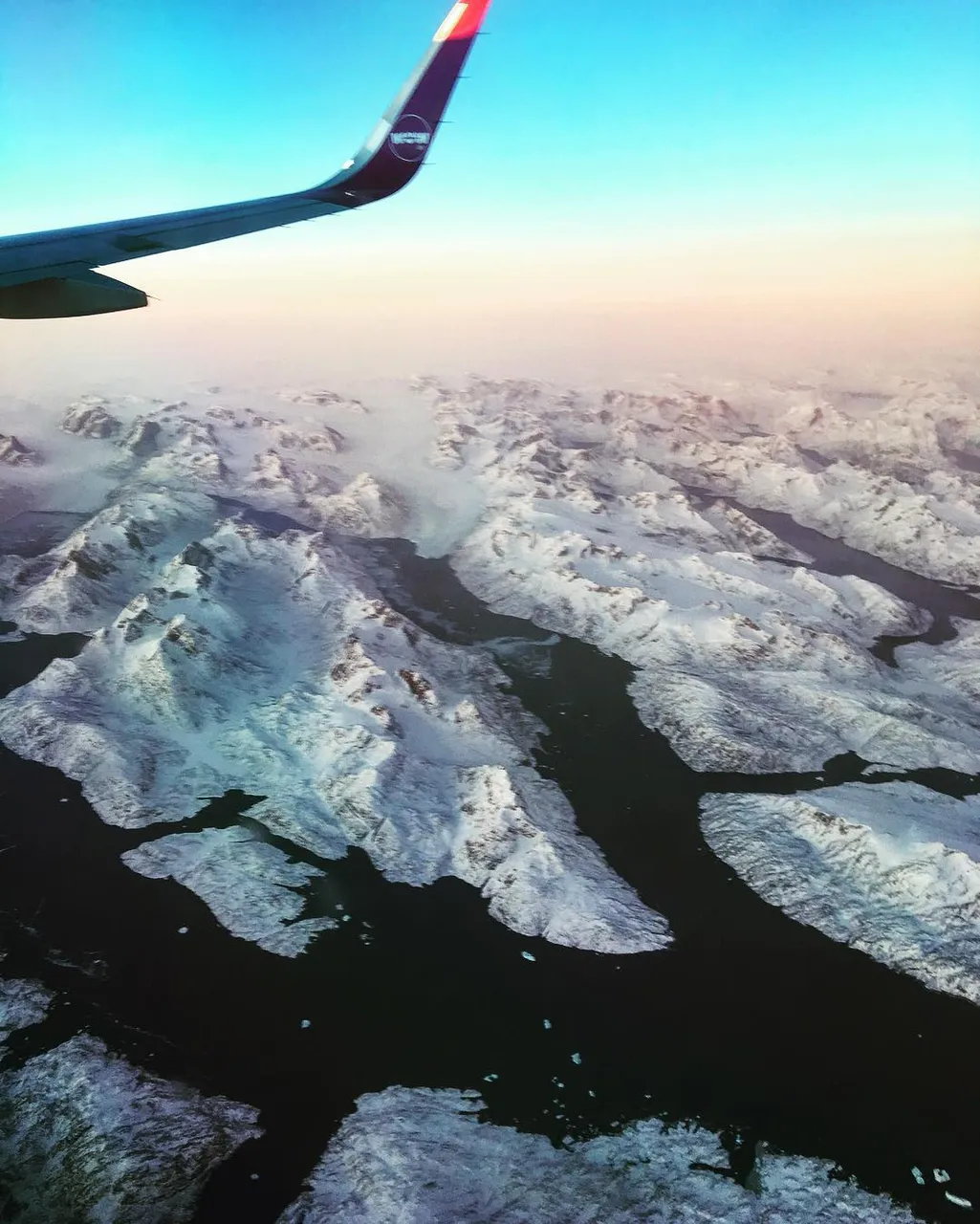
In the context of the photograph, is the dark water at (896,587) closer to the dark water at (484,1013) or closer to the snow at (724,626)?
the snow at (724,626)

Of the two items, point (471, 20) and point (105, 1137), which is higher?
point (471, 20)

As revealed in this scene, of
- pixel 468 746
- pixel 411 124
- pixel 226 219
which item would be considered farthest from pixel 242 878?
pixel 411 124

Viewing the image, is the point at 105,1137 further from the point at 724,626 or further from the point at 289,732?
the point at 724,626

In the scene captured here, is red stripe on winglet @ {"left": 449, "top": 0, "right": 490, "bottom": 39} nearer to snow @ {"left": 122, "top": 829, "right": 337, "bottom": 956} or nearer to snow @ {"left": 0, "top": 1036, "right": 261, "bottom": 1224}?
snow @ {"left": 0, "top": 1036, "right": 261, "bottom": 1224}

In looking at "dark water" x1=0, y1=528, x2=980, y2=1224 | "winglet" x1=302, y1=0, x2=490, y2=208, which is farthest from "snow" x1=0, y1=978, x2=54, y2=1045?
"winglet" x1=302, y1=0, x2=490, y2=208

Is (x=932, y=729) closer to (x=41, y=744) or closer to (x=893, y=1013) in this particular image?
(x=893, y=1013)

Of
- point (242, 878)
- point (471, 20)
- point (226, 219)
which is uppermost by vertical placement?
point (471, 20)
